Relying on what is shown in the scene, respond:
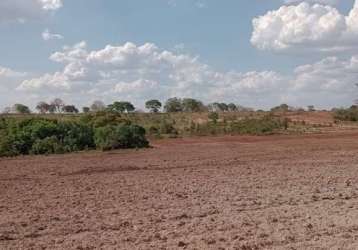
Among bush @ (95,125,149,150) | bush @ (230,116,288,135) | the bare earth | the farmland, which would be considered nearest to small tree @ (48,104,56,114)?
bush @ (230,116,288,135)

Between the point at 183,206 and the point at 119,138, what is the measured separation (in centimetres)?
2546

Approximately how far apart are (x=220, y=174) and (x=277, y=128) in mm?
42585

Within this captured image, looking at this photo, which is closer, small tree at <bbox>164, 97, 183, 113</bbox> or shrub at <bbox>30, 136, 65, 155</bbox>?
shrub at <bbox>30, 136, 65, 155</bbox>

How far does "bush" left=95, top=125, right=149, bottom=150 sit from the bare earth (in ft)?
40.1

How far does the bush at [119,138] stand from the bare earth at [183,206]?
482 inches

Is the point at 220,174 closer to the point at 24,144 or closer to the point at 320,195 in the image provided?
the point at 320,195

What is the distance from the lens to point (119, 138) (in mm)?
39312

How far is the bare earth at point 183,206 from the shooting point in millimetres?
10406

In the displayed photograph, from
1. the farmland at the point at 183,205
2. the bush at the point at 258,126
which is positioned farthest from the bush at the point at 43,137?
the bush at the point at 258,126

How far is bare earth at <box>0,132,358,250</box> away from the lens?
10.4m

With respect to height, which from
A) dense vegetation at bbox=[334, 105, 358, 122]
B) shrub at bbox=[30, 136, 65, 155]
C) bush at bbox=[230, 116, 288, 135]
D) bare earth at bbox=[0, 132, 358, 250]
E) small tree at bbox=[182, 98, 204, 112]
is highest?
small tree at bbox=[182, 98, 204, 112]

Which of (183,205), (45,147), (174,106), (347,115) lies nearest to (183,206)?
(183,205)

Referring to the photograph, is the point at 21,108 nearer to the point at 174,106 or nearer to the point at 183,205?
the point at 174,106

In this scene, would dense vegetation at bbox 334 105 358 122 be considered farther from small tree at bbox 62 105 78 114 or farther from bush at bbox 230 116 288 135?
small tree at bbox 62 105 78 114
